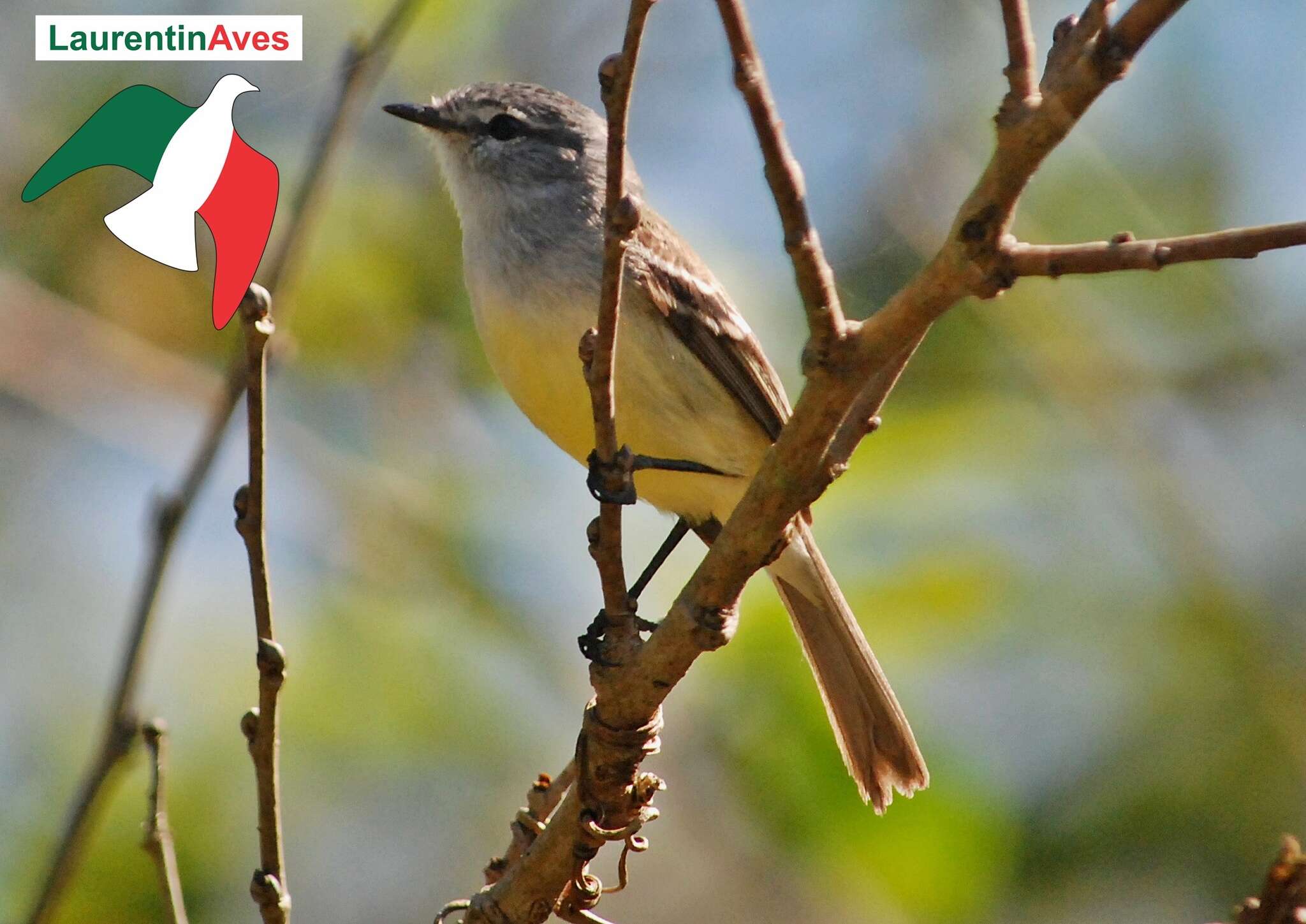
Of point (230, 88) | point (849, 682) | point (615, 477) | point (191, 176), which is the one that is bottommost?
point (615, 477)

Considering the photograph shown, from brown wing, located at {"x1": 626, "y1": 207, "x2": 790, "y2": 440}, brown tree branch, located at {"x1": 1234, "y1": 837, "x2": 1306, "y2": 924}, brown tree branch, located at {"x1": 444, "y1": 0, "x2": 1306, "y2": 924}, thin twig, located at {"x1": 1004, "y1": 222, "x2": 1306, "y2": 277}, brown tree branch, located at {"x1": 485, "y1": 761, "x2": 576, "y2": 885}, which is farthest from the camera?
brown wing, located at {"x1": 626, "y1": 207, "x2": 790, "y2": 440}

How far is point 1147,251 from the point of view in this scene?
1.67 meters

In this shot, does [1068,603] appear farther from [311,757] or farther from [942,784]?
[311,757]

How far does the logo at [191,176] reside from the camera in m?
3.56

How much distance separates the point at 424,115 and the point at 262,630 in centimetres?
236

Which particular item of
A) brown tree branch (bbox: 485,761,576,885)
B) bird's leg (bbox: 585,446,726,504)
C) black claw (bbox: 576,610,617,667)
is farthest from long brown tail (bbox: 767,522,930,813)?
bird's leg (bbox: 585,446,726,504)

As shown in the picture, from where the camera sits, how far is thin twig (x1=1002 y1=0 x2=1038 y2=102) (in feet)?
5.86

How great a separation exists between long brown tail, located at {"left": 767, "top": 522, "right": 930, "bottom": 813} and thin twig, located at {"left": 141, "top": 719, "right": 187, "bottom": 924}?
180 cm

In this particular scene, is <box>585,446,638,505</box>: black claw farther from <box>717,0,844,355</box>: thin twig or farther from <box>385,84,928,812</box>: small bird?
<box>385,84,928,812</box>: small bird

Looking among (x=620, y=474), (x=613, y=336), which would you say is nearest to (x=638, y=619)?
(x=620, y=474)

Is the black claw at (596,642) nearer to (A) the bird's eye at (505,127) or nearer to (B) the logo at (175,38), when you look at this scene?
(A) the bird's eye at (505,127)

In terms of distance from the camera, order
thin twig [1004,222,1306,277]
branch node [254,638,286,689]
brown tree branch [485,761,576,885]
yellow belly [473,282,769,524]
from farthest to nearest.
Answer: yellow belly [473,282,769,524]
brown tree branch [485,761,576,885]
branch node [254,638,286,689]
thin twig [1004,222,1306,277]

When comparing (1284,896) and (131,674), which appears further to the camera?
(131,674)

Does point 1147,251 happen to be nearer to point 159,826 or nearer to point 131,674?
point 131,674
